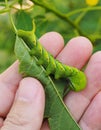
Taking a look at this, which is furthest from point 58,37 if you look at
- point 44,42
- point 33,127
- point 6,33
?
point 6,33

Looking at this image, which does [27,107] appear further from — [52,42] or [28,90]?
[52,42]

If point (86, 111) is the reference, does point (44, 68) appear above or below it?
above

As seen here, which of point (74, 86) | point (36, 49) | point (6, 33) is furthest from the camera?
point (6, 33)

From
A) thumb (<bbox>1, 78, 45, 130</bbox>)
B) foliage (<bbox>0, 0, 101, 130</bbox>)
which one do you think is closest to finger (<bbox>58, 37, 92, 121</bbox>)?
foliage (<bbox>0, 0, 101, 130</bbox>)

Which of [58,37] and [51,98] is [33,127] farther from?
[58,37]

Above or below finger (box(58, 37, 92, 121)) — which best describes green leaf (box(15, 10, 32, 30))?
above

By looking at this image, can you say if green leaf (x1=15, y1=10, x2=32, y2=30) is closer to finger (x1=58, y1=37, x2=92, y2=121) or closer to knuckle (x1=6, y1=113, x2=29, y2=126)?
finger (x1=58, y1=37, x2=92, y2=121)
